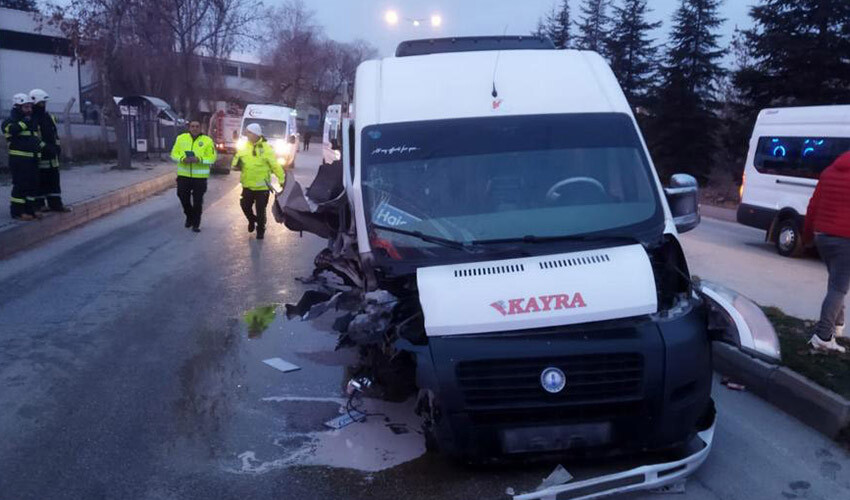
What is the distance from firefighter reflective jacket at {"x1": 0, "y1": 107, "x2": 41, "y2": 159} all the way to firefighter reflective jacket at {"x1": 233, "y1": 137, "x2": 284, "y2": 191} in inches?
115

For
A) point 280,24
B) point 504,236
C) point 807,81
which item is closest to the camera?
point 504,236

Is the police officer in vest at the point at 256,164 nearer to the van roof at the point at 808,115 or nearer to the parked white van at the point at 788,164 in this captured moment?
the parked white van at the point at 788,164

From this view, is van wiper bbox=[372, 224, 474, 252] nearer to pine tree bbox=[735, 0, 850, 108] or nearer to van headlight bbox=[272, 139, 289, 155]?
van headlight bbox=[272, 139, 289, 155]

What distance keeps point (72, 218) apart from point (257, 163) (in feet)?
12.7

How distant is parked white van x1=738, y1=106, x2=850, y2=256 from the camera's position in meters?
A: 13.9

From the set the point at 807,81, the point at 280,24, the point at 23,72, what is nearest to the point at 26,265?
the point at 807,81

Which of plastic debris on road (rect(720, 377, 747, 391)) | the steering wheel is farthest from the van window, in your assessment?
the steering wheel

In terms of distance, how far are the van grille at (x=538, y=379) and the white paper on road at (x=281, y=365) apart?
8.99ft

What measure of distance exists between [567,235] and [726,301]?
984 millimetres

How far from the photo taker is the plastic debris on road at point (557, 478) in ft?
14.6

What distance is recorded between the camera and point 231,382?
6320mm

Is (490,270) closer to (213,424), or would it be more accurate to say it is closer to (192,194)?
(213,424)

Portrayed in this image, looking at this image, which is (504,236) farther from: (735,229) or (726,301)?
(735,229)

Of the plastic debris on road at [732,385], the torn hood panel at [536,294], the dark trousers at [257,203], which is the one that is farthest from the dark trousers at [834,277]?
the dark trousers at [257,203]
